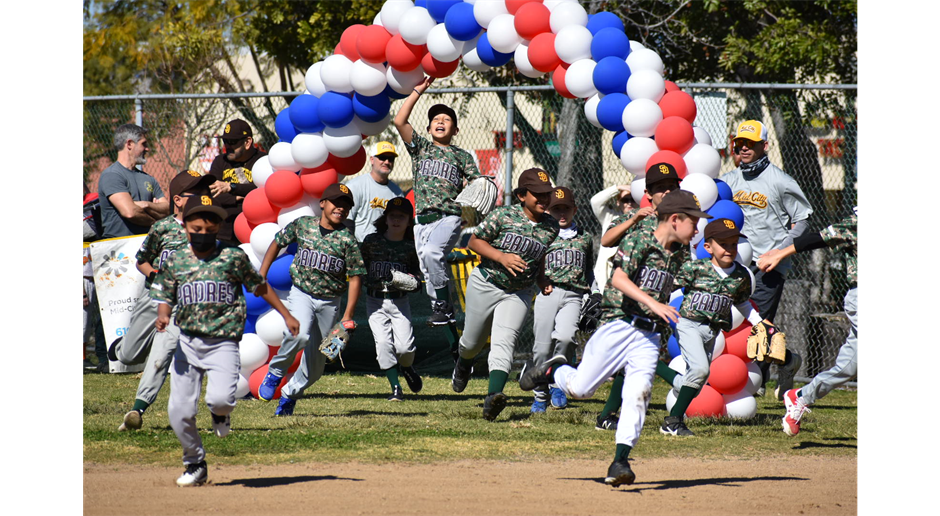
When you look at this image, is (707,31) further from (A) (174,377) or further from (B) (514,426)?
(A) (174,377)

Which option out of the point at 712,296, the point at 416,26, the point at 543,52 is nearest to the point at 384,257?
the point at 416,26

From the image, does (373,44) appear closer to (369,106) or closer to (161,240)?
(369,106)

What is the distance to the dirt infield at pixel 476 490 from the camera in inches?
199

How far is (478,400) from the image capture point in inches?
359

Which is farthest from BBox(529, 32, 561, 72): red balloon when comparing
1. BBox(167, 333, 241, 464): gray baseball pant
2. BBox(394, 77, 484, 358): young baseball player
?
BBox(167, 333, 241, 464): gray baseball pant

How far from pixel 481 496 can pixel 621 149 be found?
342cm

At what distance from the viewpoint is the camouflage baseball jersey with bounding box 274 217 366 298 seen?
7730mm

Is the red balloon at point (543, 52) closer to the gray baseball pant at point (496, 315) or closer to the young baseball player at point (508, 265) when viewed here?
the young baseball player at point (508, 265)

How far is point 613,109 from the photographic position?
7730mm

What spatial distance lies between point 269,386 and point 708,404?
3559 millimetres

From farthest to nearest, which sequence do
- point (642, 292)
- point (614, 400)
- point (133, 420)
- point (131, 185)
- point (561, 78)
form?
point (131, 185)
point (561, 78)
point (614, 400)
point (133, 420)
point (642, 292)

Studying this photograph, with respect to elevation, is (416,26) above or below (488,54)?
above

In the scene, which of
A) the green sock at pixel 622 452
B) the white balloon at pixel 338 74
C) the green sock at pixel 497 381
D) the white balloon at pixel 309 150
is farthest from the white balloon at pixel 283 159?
the green sock at pixel 622 452

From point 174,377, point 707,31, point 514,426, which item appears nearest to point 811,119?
point 707,31
